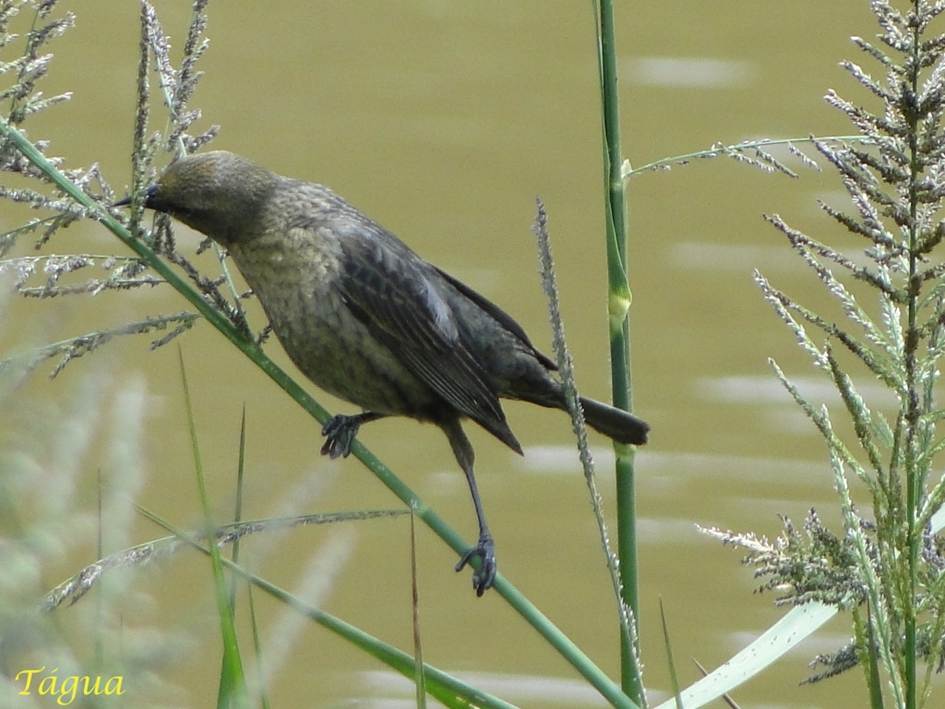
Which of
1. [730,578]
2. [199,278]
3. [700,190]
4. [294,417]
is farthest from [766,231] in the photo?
[199,278]

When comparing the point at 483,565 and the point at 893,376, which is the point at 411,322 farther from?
the point at 893,376

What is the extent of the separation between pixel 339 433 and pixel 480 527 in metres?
0.32

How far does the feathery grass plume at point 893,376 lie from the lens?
5.89 ft

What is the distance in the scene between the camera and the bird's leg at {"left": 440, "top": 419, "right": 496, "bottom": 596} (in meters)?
2.98

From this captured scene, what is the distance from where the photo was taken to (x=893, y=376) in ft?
6.14

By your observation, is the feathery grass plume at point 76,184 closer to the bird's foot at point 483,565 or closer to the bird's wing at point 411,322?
the bird's foot at point 483,565

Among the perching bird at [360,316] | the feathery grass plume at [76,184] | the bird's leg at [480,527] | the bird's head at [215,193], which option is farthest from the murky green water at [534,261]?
the feathery grass plume at [76,184]

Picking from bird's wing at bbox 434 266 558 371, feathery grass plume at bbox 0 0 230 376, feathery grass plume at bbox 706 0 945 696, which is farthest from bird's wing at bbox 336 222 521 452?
feathery grass plume at bbox 706 0 945 696

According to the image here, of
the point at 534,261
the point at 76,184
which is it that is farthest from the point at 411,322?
the point at 534,261

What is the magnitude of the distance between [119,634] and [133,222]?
1.34m

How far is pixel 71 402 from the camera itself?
1.14 m

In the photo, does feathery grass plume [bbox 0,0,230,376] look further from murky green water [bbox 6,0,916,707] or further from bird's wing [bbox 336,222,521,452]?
murky green water [bbox 6,0,916,707]

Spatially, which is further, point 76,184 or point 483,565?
point 483,565

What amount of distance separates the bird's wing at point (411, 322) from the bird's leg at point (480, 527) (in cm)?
15
